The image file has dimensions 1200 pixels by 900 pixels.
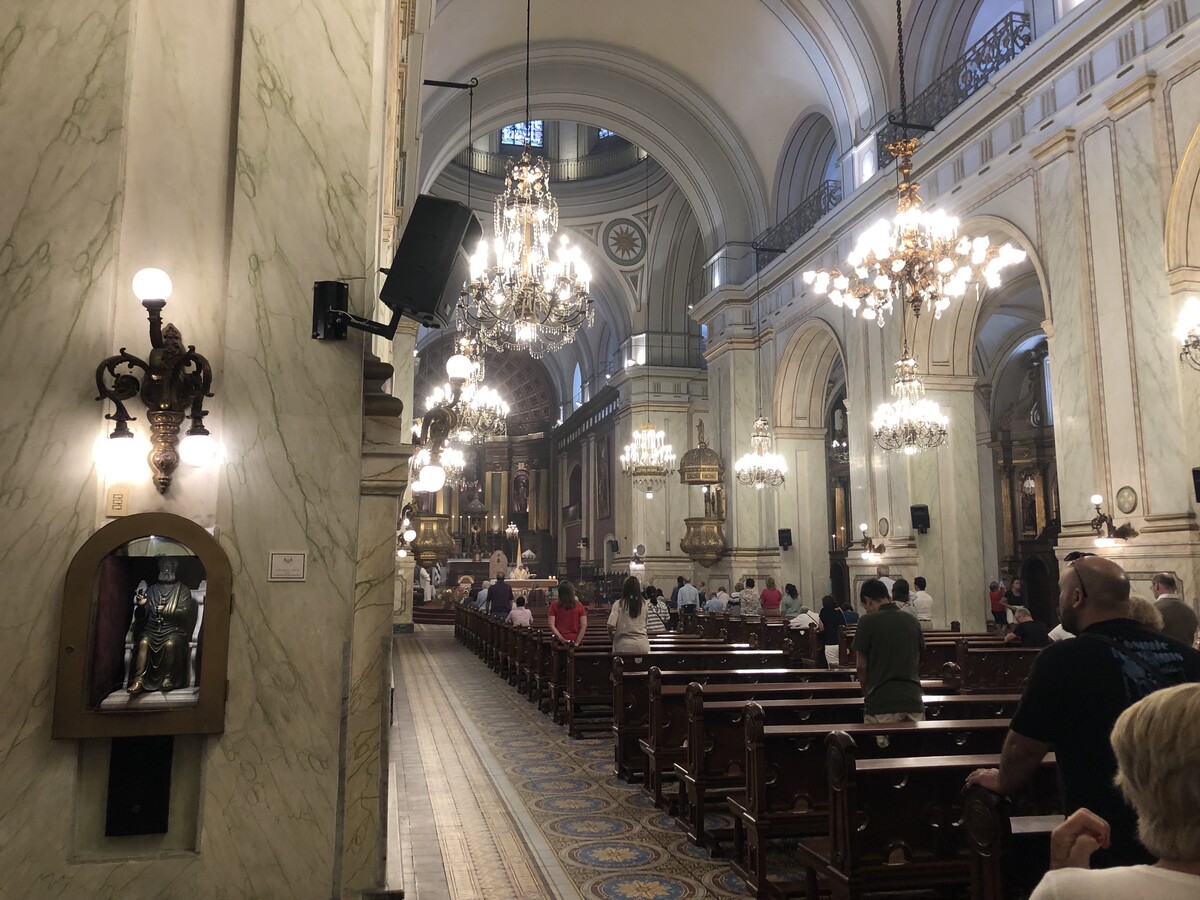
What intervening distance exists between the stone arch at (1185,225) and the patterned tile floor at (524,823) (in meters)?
6.86

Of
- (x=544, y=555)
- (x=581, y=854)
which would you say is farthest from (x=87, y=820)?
(x=544, y=555)

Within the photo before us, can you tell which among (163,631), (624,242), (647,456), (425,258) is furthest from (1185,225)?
(624,242)

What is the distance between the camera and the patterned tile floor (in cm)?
406

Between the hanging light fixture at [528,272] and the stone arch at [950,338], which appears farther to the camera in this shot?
the stone arch at [950,338]

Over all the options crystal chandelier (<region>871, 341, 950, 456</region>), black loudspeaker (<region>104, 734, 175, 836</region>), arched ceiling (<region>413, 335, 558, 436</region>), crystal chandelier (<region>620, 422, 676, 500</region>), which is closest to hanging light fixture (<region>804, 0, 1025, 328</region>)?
crystal chandelier (<region>871, 341, 950, 456</region>)

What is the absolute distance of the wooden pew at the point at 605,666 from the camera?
26.2 ft

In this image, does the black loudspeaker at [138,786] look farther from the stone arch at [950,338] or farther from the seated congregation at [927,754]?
the stone arch at [950,338]

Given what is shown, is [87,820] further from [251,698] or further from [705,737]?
[705,737]

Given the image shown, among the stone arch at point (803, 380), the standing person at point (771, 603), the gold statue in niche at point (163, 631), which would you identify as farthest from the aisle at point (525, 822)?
the stone arch at point (803, 380)

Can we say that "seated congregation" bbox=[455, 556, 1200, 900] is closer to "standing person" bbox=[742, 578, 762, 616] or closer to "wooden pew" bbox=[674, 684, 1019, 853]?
"wooden pew" bbox=[674, 684, 1019, 853]

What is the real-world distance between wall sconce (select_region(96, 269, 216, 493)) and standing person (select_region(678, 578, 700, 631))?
37.7 feet

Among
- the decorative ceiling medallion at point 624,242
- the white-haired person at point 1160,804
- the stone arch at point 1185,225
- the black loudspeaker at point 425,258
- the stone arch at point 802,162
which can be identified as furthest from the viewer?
the decorative ceiling medallion at point 624,242

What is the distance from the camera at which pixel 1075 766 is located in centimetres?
222

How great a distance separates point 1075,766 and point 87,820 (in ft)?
10.9
